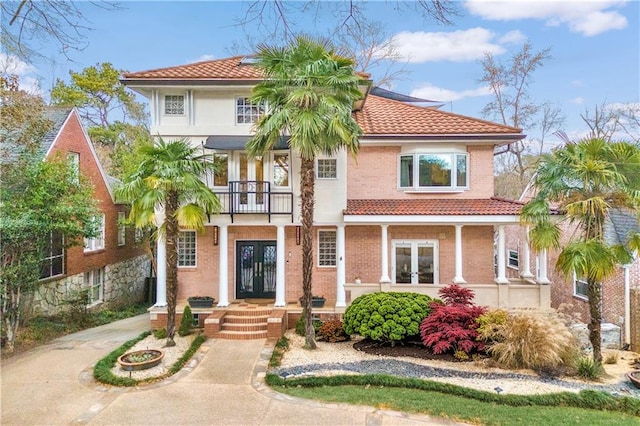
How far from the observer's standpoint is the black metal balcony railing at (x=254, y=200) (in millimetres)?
13508

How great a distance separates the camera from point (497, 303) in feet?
43.3

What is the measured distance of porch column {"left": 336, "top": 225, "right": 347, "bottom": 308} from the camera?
44.4ft

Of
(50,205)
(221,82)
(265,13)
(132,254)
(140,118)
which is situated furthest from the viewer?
(140,118)

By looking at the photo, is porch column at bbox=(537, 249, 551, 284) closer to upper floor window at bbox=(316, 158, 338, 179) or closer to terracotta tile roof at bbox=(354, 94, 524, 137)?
terracotta tile roof at bbox=(354, 94, 524, 137)

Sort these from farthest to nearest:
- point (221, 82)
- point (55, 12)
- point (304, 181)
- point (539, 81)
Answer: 1. point (539, 81)
2. point (221, 82)
3. point (304, 181)
4. point (55, 12)

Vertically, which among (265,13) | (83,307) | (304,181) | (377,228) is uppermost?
(265,13)

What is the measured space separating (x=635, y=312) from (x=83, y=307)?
20.1m

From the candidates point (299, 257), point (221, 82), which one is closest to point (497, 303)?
point (299, 257)

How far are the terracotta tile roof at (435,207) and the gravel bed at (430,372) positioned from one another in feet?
16.8

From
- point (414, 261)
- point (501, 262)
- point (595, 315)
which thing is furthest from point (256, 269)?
point (595, 315)

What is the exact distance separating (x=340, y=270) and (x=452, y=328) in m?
4.54

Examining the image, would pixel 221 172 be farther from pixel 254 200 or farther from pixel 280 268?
pixel 280 268

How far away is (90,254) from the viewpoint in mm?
17328

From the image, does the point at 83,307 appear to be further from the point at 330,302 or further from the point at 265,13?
the point at 265,13
